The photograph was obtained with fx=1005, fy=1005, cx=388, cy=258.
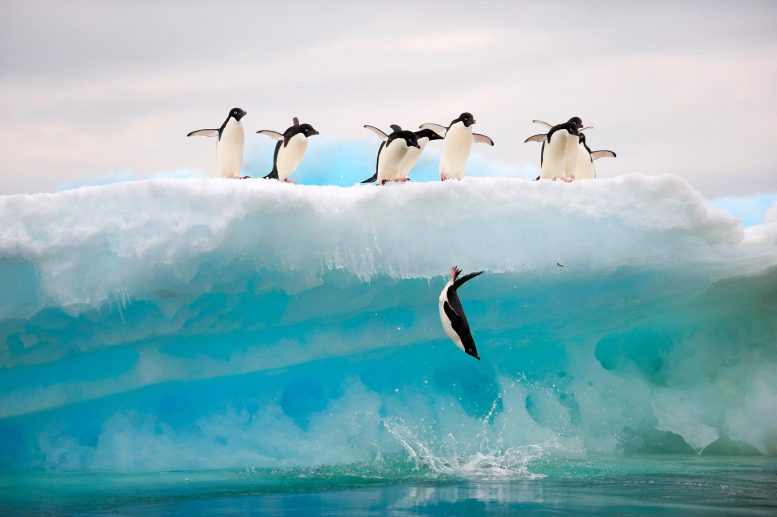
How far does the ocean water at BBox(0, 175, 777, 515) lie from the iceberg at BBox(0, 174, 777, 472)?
0.06 feet

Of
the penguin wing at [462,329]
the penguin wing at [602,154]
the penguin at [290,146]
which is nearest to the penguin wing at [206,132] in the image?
the penguin at [290,146]

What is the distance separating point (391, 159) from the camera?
9.16 metres

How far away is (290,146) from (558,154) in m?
2.74

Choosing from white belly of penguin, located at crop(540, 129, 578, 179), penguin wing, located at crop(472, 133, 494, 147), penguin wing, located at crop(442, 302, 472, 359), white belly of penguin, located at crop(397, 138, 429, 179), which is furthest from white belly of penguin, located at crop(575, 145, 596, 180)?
penguin wing, located at crop(442, 302, 472, 359)

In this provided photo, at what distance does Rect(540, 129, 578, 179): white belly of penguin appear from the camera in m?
9.45

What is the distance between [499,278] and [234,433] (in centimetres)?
253

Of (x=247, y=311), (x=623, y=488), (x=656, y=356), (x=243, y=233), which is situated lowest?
(x=623, y=488)

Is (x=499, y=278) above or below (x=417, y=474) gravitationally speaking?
above

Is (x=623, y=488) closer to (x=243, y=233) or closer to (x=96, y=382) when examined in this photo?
(x=243, y=233)

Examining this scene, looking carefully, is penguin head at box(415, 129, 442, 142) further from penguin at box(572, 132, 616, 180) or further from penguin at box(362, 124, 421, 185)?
penguin at box(572, 132, 616, 180)

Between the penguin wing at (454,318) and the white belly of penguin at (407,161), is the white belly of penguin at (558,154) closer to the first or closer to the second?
the white belly of penguin at (407,161)

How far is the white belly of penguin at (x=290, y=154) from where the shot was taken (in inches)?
406

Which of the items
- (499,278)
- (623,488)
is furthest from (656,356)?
(623,488)

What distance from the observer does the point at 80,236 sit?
757 centimetres
